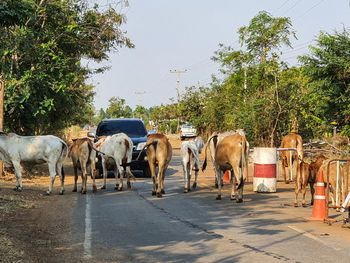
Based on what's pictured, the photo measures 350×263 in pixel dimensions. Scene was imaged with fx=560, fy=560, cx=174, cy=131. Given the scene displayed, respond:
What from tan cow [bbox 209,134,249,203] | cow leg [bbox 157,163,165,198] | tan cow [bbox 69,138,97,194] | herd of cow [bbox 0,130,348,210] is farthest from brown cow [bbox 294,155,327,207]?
tan cow [bbox 69,138,97,194]

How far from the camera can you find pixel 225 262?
762cm

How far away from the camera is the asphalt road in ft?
26.5

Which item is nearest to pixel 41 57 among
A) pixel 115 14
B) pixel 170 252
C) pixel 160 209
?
pixel 115 14

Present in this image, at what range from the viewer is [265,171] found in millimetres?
17141

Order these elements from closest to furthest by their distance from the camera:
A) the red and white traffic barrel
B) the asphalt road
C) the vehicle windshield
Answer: the asphalt road < the red and white traffic barrel < the vehicle windshield

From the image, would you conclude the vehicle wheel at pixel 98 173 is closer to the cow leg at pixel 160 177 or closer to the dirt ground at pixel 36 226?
the dirt ground at pixel 36 226

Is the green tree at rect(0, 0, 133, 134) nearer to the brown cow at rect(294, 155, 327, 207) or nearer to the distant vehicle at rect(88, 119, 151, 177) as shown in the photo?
the distant vehicle at rect(88, 119, 151, 177)

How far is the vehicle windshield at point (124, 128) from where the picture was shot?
2344 centimetres

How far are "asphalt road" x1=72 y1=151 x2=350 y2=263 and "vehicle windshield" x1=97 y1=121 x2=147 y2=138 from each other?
27.2 feet

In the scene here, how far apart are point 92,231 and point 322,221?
463cm

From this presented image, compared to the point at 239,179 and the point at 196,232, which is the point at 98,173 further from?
the point at 196,232

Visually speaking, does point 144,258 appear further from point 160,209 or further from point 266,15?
point 266,15

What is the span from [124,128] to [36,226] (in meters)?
13.1

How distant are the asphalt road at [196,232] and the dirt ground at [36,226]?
280mm
